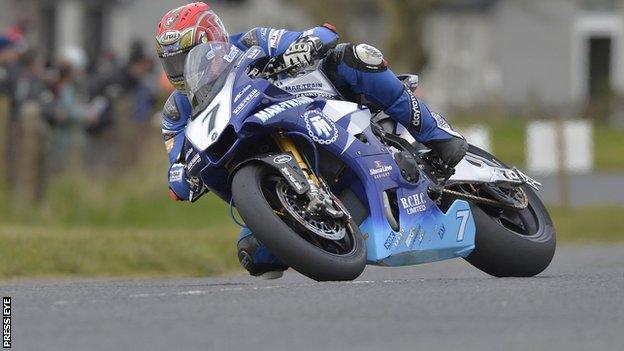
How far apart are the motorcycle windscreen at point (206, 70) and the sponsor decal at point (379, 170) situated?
973 millimetres

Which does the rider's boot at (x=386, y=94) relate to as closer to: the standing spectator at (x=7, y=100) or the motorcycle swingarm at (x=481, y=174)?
the motorcycle swingarm at (x=481, y=174)

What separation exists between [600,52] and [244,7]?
1011 centimetres

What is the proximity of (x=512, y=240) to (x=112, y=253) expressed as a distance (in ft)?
15.6

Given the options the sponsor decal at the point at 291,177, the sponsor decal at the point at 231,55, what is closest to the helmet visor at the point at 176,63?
the sponsor decal at the point at 231,55

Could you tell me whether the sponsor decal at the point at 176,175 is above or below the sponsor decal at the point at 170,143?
below

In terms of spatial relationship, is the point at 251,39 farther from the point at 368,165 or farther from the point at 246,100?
the point at 368,165

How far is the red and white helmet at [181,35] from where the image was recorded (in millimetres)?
10086

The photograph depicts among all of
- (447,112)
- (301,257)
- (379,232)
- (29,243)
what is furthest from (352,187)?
(447,112)

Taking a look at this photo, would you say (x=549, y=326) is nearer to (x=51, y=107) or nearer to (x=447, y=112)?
(x=51, y=107)

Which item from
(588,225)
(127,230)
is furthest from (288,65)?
(588,225)

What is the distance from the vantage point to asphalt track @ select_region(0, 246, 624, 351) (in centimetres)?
710

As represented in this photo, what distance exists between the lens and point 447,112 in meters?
36.8

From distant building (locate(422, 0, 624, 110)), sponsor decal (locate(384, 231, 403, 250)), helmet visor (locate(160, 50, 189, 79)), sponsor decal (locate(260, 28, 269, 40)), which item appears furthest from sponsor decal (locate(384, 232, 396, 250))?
distant building (locate(422, 0, 624, 110))

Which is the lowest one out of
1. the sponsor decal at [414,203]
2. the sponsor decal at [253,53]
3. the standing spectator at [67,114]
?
the standing spectator at [67,114]
